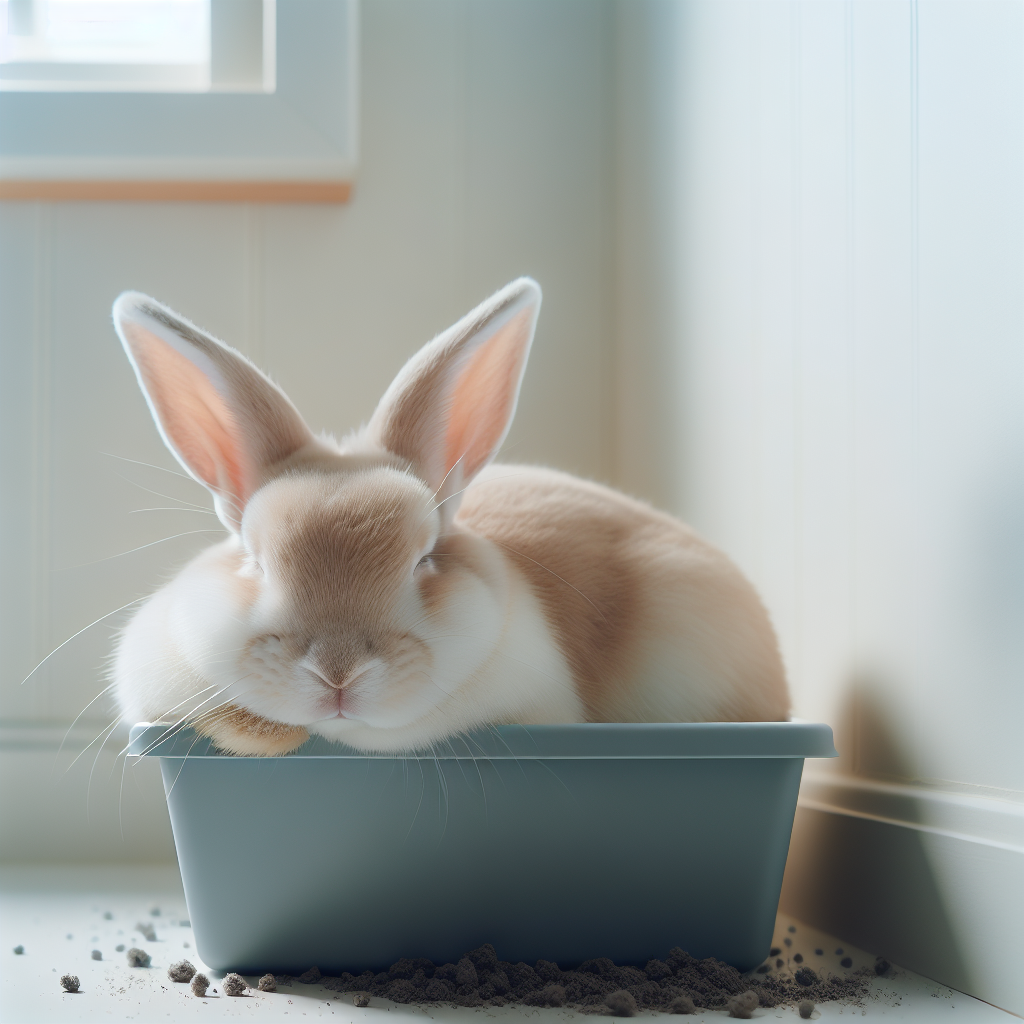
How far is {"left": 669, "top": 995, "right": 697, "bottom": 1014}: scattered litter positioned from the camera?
748 mm

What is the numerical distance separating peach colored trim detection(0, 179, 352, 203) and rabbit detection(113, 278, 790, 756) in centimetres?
75

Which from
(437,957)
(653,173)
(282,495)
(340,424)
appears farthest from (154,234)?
(437,957)

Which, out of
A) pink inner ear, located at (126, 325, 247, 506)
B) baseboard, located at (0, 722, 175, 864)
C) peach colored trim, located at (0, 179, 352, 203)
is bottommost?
baseboard, located at (0, 722, 175, 864)

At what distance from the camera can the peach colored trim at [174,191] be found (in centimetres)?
156

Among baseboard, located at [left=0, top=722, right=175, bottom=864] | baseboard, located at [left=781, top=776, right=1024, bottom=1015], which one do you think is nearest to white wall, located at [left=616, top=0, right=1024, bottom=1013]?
baseboard, located at [left=781, top=776, right=1024, bottom=1015]

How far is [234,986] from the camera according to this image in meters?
0.79

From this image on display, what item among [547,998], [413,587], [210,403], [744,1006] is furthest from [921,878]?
[210,403]

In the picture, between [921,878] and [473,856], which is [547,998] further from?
[921,878]

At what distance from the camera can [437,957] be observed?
0.84 metres

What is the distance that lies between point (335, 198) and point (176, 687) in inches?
40.7

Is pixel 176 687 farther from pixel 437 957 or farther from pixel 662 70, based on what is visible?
pixel 662 70

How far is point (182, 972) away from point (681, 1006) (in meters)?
0.41

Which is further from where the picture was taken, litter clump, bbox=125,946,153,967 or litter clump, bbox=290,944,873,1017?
litter clump, bbox=125,946,153,967

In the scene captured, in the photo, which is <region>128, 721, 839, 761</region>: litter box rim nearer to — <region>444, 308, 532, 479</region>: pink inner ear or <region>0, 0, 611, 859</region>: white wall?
<region>444, 308, 532, 479</region>: pink inner ear
